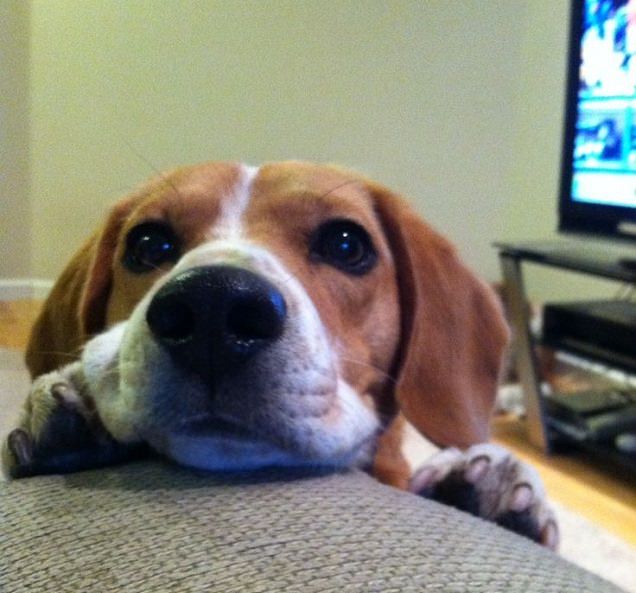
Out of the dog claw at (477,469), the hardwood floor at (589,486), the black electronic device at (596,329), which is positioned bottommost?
the hardwood floor at (589,486)

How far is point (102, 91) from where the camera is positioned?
4.39 meters

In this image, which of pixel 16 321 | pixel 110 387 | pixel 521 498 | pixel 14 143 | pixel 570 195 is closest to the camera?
pixel 110 387

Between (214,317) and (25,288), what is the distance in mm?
4129

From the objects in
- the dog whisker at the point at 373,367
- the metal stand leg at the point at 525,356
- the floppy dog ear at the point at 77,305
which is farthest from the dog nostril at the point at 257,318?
the metal stand leg at the point at 525,356

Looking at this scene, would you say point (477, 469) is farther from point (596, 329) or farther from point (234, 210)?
point (596, 329)

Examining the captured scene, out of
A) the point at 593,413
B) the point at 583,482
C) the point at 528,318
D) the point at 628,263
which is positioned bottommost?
the point at 583,482

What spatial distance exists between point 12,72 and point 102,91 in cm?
56

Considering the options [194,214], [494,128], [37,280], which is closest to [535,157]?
[494,128]

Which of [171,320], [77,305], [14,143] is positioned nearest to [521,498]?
[171,320]

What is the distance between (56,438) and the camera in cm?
85

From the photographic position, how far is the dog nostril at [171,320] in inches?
31.0

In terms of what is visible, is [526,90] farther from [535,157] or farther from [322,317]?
[322,317]

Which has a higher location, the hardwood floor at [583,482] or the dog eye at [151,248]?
the dog eye at [151,248]

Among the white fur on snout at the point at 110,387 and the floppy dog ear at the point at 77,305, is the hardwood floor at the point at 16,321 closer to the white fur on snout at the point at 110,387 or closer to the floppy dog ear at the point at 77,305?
the floppy dog ear at the point at 77,305
